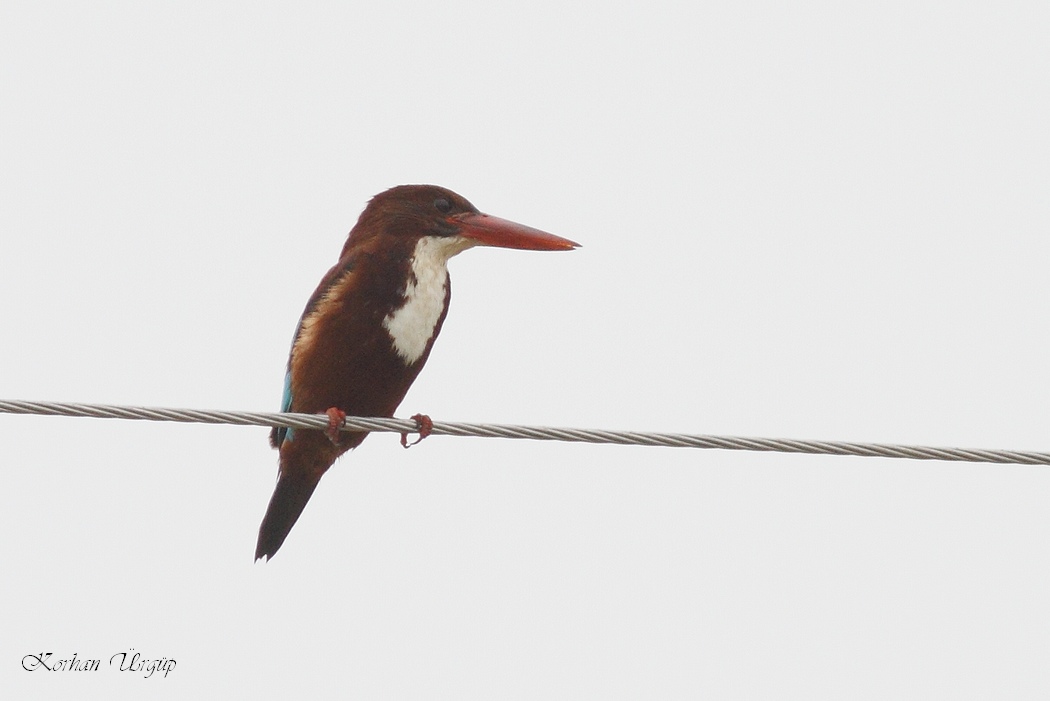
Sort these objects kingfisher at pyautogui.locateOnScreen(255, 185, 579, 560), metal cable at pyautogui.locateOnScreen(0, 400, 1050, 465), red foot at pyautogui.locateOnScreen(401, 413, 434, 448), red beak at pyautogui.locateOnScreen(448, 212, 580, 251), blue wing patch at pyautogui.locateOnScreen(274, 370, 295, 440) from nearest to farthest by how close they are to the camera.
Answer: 1. metal cable at pyautogui.locateOnScreen(0, 400, 1050, 465)
2. red foot at pyautogui.locateOnScreen(401, 413, 434, 448)
3. kingfisher at pyautogui.locateOnScreen(255, 185, 579, 560)
4. blue wing patch at pyautogui.locateOnScreen(274, 370, 295, 440)
5. red beak at pyautogui.locateOnScreen(448, 212, 580, 251)

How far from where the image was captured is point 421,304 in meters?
4.63

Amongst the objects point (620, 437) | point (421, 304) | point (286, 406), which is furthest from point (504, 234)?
point (620, 437)

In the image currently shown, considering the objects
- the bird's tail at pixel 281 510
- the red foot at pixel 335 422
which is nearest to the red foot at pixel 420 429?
the red foot at pixel 335 422

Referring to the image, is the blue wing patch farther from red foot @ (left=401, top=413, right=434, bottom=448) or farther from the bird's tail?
red foot @ (left=401, top=413, right=434, bottom=448)

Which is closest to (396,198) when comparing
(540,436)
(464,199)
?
(464,199)

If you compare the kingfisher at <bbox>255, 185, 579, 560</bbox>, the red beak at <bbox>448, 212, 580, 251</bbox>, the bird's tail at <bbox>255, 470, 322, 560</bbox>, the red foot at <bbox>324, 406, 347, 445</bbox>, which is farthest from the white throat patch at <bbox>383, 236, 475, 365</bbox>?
the bird's tail at <bbox>255, 470, 322, 560</bbox>

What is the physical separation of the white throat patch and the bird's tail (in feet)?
1.82

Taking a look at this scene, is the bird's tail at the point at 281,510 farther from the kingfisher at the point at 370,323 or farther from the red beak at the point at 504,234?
the red beak at the point at 504,234

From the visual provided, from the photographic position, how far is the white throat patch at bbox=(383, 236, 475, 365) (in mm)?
4582

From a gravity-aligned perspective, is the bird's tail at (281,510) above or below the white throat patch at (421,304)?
below

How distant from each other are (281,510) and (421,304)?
0.84 metres

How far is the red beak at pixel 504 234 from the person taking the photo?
4.92 metres

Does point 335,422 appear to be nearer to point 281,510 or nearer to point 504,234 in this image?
point 281,510

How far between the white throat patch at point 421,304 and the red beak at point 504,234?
11 centimetres
